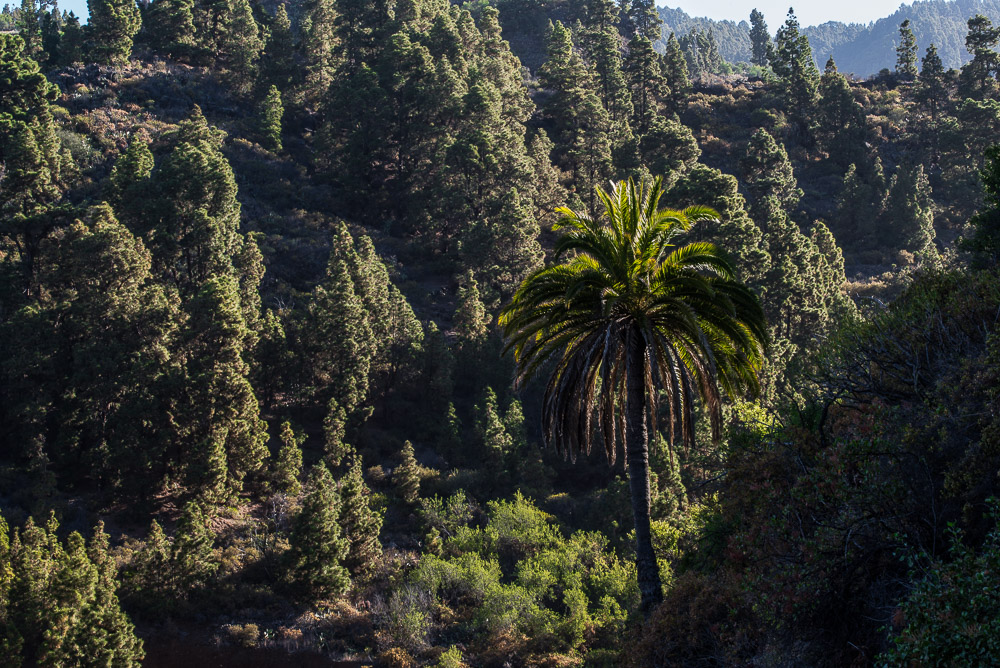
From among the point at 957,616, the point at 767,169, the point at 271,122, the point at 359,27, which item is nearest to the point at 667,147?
the point at 767,169

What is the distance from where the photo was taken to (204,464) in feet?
106

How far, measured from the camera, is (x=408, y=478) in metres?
36.7

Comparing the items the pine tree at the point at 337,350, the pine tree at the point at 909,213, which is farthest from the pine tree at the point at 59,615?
the pine tree at the point at 909,213

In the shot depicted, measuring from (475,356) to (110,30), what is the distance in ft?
161

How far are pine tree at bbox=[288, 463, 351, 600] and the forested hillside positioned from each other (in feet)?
0.45

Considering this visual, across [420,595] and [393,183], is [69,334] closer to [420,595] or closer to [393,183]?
[420,595]

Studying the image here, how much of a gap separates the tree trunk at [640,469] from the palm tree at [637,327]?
0.02 m

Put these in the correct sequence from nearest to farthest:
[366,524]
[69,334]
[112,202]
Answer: [366,524], [69,334], [112,202]

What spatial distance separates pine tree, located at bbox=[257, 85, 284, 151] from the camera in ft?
214

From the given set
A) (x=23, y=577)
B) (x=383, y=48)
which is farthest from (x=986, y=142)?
(x=23, y=577)

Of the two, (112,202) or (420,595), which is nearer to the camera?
(420,595)

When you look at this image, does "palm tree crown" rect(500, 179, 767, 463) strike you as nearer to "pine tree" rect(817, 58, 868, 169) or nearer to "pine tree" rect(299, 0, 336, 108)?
"pine tree" rect(299, 0, 336, 108)

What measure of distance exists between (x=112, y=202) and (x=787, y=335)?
126 feet

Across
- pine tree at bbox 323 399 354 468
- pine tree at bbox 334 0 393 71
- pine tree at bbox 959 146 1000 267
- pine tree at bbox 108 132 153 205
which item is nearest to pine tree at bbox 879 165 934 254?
pine tree at bbox 959 146 1000 267
